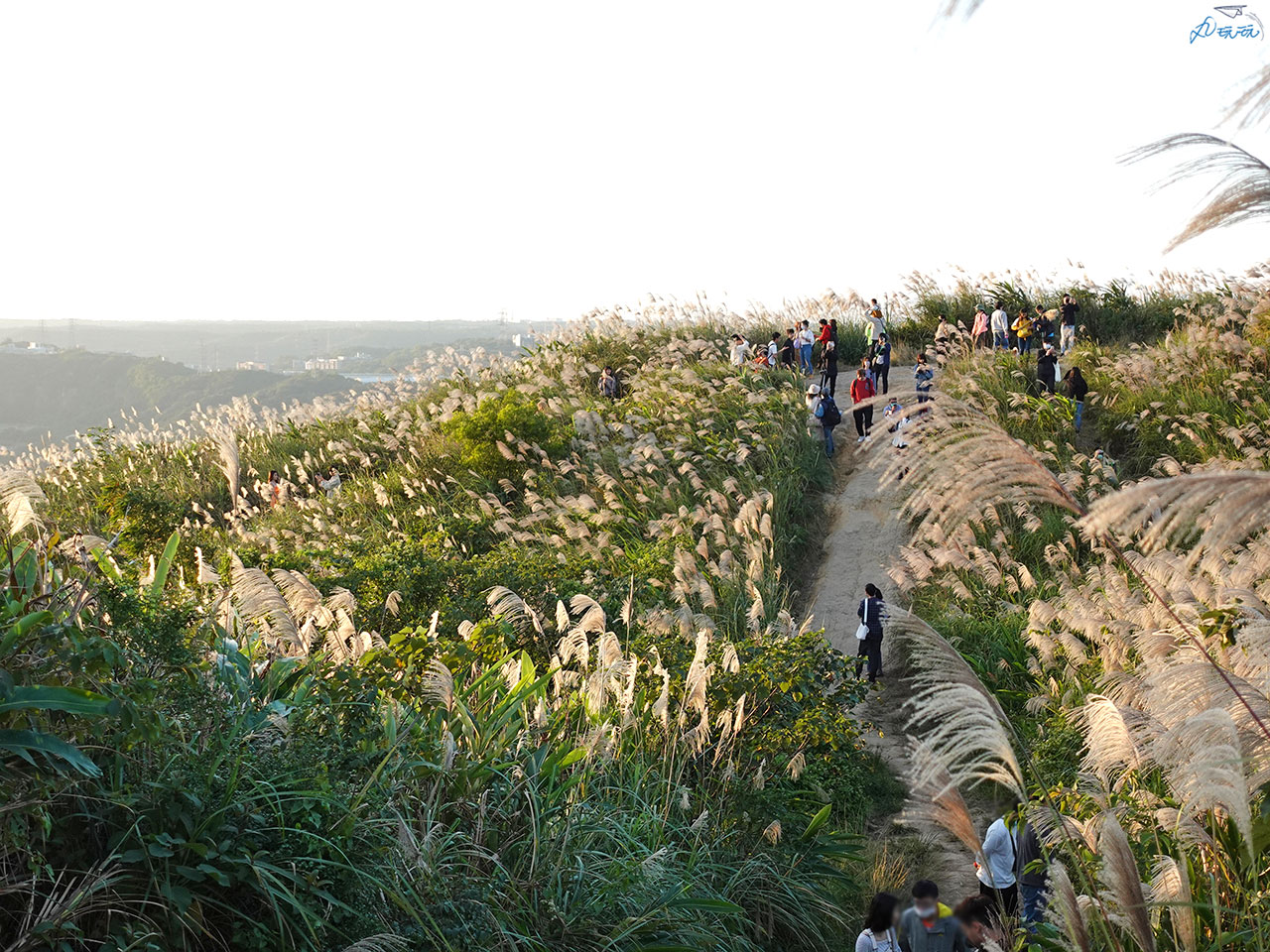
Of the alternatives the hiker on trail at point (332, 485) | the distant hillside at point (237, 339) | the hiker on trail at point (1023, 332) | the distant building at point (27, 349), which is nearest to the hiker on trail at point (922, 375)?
the hiker on trail at point (1023, 332)

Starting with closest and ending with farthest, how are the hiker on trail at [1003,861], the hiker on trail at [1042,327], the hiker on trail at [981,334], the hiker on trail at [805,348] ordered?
the hiker on trail at [1003,861] < the hiker on trail at [1042,327] < the hiker on trail at [981,334] < the hiker on trail at [805,348]

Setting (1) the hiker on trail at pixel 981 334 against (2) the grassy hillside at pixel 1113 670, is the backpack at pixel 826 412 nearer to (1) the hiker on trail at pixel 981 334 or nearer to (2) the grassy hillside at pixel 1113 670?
(2) the grassy hillside at pixel 1113 670

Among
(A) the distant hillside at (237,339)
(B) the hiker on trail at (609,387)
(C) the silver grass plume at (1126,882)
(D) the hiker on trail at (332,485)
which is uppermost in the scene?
(A) the distant hillside at (237,339)

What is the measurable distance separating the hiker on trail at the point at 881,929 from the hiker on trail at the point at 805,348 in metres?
18.8

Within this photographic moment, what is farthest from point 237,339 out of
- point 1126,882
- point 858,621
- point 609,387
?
point 1126,882

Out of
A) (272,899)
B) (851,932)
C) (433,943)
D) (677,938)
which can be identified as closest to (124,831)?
(272,899)

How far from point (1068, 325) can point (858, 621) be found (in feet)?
39.3

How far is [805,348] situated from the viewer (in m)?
23.4

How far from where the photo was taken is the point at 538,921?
4715mm

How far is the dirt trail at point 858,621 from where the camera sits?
7.76m

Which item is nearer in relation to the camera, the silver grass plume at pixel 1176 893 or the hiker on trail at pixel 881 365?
the silver grass plume at pixel 1176 893

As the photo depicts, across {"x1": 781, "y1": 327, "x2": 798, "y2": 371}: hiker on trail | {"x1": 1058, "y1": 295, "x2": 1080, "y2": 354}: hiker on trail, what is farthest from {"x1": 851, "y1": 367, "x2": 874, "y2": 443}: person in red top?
{"x1": 1058, "y1": 295, "x2": 1080, "y2": 354}: hiker on trail

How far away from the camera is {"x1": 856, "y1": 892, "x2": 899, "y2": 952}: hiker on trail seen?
16.9 ft

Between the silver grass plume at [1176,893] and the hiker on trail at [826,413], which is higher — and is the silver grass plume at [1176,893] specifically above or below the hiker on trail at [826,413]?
below
